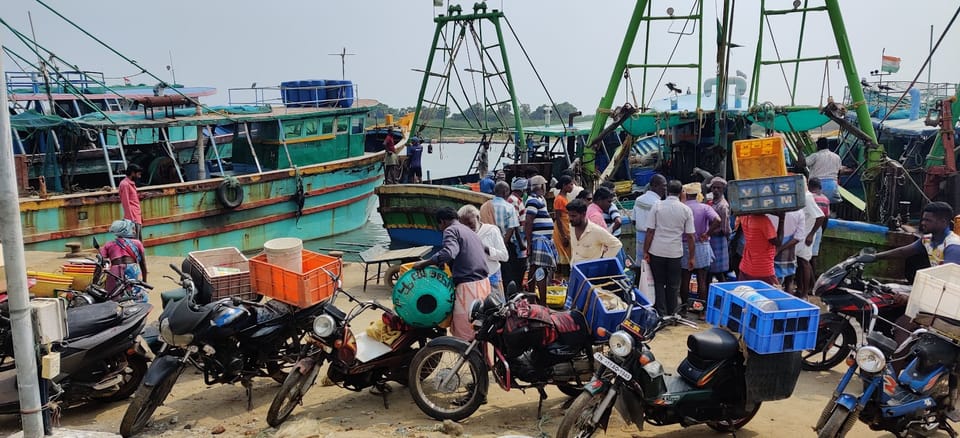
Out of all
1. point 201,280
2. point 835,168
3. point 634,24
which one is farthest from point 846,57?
point 201,280

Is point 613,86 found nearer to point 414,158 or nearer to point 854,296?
point 414,158

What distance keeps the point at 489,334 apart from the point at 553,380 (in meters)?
0.54

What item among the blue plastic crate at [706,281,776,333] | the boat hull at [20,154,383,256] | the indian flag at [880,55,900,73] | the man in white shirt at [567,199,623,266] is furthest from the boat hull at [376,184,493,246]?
the indian flag at [880,55,900,73]

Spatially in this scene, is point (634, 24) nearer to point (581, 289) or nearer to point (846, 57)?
point (846, 57)

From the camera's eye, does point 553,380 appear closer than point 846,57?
Yes

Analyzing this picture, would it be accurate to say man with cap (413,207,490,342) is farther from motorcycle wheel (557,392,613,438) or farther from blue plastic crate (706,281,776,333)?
blue plastic crate (706,281,776,333)

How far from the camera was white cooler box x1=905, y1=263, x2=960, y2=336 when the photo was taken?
458cm

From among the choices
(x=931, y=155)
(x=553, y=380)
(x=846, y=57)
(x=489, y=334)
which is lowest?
(x=553, y=380)

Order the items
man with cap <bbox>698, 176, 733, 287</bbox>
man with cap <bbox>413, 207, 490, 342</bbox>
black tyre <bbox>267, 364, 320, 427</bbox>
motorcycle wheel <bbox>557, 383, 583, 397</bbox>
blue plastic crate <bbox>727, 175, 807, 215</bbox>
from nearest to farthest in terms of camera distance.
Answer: black tyre <bbox>267, 364, 320, 427</bbox>
motorcycle wheel <bbox>557, 383, 583, 397</bbox>
man with cap <bbox>413, 207, 490, 342</bbox>
blue plastic crate <bbox>727, 175, 807, 215</bbox>
man with cap <bbox>698, 176, 733, 287</bbox>

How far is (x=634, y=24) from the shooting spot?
12.6 m

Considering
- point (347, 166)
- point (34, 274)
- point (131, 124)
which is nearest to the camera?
point (34, 274)

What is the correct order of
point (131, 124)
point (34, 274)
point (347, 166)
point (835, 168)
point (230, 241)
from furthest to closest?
point (347, 166) → point (230, 241) → point (131, 124) → point (835, 168) → point (34, 274)

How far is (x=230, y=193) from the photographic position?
15945mm

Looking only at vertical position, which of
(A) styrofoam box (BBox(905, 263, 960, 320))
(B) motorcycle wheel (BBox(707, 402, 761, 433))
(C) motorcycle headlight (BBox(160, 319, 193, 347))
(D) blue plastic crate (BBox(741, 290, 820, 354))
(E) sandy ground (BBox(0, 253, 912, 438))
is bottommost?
(E) sandy ground (BBox(0, 253, 912, 438))
